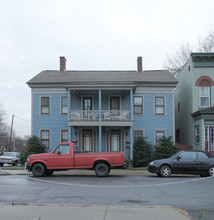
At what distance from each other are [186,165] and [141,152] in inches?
321

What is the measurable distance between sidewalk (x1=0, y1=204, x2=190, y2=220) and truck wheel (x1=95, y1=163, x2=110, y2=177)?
7.88m

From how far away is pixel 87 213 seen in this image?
262 inches

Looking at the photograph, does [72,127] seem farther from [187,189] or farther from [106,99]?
[187,189]

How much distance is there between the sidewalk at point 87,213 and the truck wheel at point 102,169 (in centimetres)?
788

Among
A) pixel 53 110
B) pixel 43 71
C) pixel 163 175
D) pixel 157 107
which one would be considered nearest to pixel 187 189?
pixel 163 175

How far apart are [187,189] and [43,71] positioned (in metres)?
20.5

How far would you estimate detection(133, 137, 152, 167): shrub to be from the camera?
23.1 meters

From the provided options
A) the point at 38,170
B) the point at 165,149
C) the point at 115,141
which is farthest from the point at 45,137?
the point at 38,170

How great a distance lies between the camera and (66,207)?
722cm

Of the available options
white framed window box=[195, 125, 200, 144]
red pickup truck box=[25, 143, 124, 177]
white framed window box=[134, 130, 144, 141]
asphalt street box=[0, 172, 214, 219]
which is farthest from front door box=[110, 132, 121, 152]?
asphalt street box=[0, 172, 214, 219]

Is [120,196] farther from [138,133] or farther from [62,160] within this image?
[138,133]

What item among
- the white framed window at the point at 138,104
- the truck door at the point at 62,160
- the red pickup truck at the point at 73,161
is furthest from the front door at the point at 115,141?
the truck door at the point at 62,160

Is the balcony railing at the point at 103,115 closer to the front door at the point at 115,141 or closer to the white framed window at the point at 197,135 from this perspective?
the front door at the point at 115,141

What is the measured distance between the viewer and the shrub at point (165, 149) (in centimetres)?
2333
